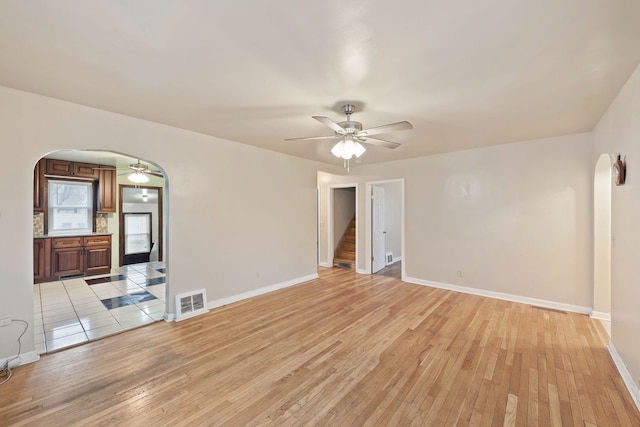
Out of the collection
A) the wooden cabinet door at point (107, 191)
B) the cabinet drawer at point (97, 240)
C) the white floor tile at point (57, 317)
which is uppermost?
the wooden cabinet door at point (107, 191)

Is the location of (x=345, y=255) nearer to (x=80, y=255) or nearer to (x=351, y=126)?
(x=351, y=126)

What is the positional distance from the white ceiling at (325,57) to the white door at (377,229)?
126 inches

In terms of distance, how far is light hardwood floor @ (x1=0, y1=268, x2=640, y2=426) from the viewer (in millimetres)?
1870

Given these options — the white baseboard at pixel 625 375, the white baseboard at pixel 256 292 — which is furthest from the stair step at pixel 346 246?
the white baseboard at pixel 625 375

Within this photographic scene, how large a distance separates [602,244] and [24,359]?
6720mm

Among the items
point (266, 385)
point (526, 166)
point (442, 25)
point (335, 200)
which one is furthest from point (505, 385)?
point (335, 200)

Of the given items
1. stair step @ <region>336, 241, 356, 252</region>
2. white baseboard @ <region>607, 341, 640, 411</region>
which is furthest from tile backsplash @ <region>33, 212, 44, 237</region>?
white baseboard @ <region>607, 341, 640, 411</region>

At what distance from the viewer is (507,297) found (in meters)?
4.29

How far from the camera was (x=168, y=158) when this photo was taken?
137 inches

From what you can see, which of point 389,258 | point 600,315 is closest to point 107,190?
point 389,258

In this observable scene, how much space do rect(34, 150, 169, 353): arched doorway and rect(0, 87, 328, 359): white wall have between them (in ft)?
1.39

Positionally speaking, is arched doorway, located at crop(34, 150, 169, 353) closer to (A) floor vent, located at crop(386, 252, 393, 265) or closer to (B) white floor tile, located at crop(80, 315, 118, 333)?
(B) white floor tile, located at crop(80, 315, 118, 333)

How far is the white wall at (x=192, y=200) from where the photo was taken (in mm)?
2465

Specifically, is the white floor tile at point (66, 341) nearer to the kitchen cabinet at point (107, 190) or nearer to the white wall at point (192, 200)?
the white wall at point (192, 200)
